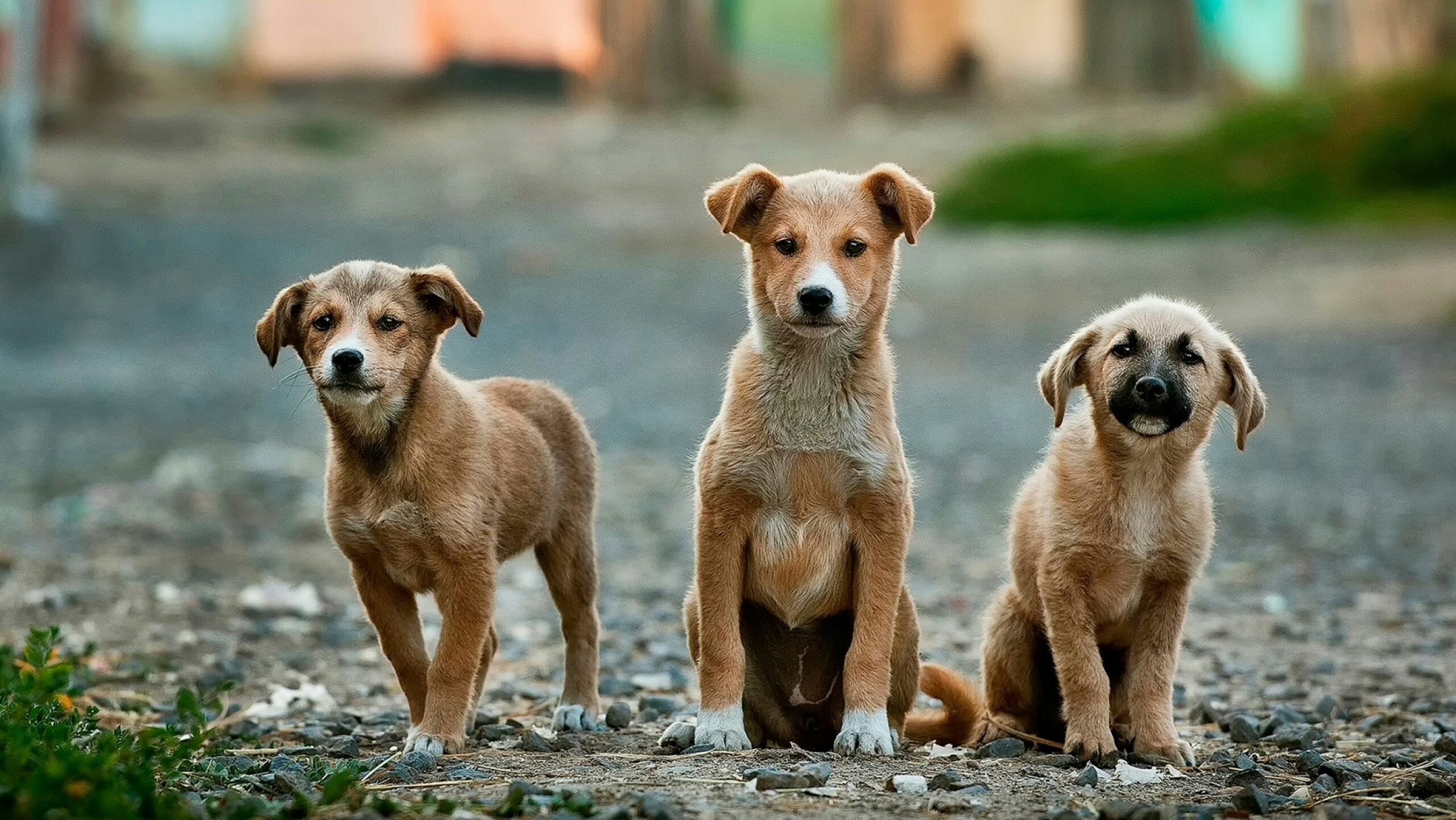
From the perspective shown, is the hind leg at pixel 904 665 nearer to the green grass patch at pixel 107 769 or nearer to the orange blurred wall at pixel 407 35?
the green grass patch at pixel 107 769

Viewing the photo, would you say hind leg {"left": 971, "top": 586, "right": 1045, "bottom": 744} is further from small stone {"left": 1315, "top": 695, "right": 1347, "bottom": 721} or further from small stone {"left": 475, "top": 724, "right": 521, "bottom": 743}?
small stone {"left": 475, "top": 724, "right": 521, "bottom": 743}

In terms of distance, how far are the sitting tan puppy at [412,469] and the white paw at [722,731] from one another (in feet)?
2.44

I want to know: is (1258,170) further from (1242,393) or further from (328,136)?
(1242,393)

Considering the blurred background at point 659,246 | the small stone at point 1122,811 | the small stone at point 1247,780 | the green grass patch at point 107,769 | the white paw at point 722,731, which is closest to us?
the green grass patch at point 107,769

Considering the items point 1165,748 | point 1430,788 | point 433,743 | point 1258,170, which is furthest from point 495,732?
point 1258,170

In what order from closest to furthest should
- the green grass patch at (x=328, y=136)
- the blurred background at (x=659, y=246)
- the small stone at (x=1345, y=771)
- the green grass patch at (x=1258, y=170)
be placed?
1. the small stone at (x=1345, y=771)
2. the blurred background at (x=659, y=246)
3. the green grass patch at (x=1258, y=170)
4. the green grass patch at (x=328, y=136)

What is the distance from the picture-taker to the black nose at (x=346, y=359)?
5406 mm

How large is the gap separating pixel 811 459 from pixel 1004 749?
116 centimetres

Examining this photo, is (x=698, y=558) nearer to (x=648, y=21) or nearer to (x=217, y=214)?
(x=217, y=214)

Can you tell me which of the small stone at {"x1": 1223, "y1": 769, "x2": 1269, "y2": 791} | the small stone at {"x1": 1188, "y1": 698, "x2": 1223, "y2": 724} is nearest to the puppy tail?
the small stone at {"x1": 1188, "y1": 698, "x2": 1223, "y2": 724}

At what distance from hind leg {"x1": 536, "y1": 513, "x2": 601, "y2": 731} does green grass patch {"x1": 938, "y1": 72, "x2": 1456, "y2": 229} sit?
17.7 meters

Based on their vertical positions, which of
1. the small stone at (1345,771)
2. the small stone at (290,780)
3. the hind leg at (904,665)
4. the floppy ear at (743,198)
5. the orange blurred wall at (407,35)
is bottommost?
the small stone at (290,780)

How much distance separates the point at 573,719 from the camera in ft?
20.4

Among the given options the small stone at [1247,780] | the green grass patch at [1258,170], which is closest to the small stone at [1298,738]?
the small stone at [1247,780]
